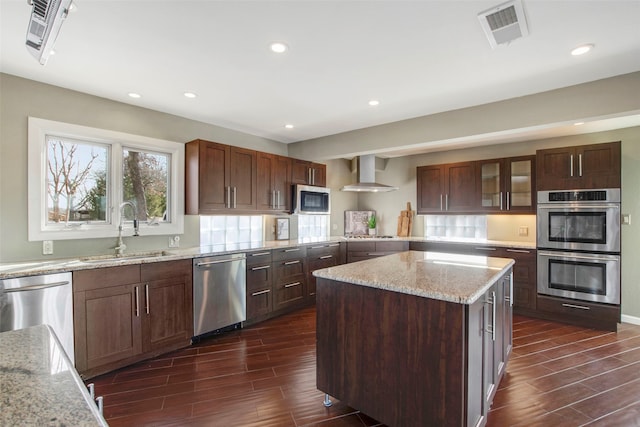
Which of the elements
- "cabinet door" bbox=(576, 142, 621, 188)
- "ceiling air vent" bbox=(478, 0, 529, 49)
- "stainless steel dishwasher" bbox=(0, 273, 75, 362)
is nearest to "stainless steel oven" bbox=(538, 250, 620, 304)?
"cabinet door" bbox=(576, 142, 621, 188)

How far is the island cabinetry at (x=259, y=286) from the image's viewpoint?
361 centimetres

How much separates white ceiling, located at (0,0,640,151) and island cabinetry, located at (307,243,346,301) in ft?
6.48

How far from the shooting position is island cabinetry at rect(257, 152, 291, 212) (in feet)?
13.5

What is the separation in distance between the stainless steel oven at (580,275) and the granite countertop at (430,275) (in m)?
1.93

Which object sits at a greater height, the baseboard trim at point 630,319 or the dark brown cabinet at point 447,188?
the dark brown cabinet at point 447,188

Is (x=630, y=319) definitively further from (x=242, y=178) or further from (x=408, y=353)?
(x=242, y=178)

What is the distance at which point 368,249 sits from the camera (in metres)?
4.91

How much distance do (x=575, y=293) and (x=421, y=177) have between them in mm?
2566

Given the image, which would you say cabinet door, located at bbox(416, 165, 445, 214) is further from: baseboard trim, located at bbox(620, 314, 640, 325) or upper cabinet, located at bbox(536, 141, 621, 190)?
baseboard trim, located at bbox(620, 314, 640, 325)

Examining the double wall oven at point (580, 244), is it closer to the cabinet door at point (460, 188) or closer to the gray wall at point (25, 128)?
the cabinet door at point (460, 188)

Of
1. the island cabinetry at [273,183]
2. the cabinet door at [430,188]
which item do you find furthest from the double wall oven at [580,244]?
the island cabinetry at [273,183]

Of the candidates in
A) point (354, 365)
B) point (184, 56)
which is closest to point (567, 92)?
point (354, 365)

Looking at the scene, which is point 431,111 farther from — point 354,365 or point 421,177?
point 354,365

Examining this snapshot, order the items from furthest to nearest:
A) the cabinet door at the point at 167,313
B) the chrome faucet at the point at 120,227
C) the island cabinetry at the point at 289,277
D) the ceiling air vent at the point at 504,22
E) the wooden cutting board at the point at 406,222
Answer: the wooden cutting board at the point at 406,222 → the island cabinetry at the point at 289,277 → the chrome faucet at the point at 120,227 → the cabinet door at the point at 167,313 → the ceiling air vent at the point at 504,22
